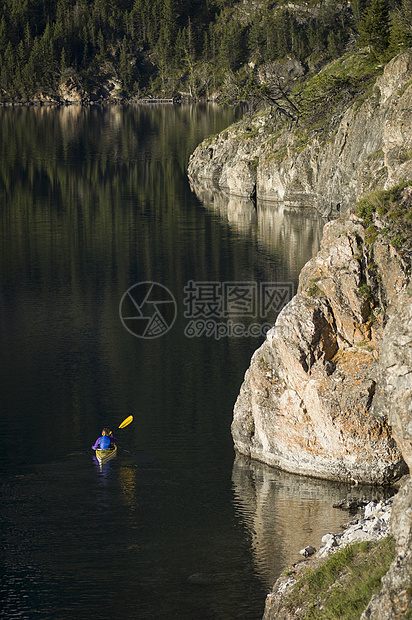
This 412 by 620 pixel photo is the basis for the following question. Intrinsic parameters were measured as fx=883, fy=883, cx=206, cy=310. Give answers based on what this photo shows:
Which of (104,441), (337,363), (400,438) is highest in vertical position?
(400,438)

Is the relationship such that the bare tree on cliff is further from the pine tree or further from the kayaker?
the kayaker

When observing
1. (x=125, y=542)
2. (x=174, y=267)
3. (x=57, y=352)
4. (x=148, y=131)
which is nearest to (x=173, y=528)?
(x=125, y=542)

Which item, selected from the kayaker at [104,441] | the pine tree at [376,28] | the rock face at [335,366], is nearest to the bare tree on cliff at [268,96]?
the pine tree at [376,28]

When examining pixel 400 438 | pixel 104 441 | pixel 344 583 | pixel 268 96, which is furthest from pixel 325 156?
pixel 344 583

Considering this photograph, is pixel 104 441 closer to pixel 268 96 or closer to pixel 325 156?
pixel 325 156

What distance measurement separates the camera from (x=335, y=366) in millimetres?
A: 37406

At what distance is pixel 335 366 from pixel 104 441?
10.9m

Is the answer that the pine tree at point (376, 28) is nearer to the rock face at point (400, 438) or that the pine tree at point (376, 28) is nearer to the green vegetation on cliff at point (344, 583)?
the rock face at point (400, 438)

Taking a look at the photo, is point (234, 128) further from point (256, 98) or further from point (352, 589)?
point (352, 589)

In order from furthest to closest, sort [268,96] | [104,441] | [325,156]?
1. [268,96]
2. [325,156]
3. [104,441]

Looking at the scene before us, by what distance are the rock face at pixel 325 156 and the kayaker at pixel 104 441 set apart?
3925cm

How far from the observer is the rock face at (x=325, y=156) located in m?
75.9

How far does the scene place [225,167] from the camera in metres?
117

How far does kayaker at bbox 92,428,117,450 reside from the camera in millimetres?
39656
